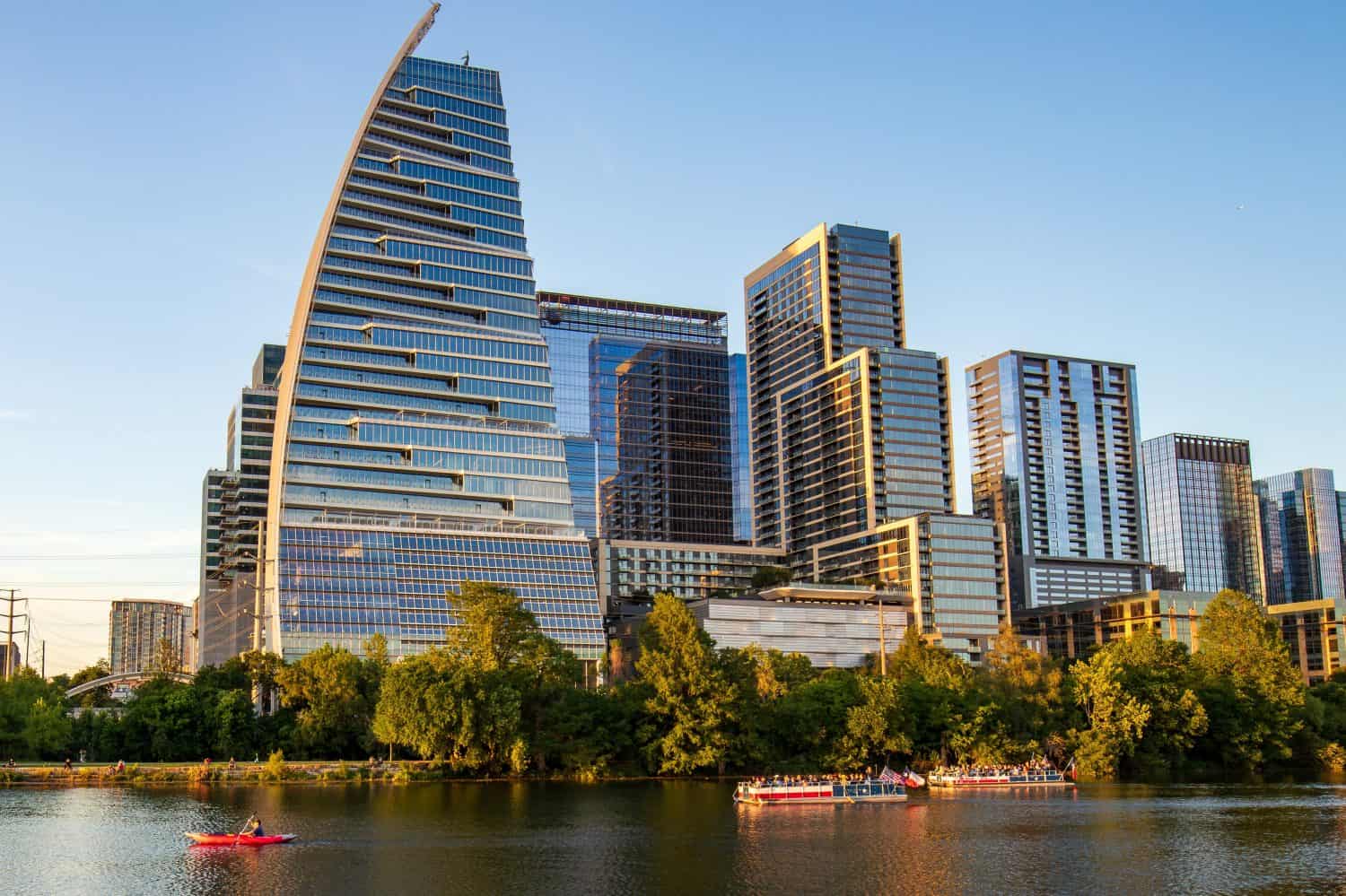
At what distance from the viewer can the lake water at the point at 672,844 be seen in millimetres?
70000

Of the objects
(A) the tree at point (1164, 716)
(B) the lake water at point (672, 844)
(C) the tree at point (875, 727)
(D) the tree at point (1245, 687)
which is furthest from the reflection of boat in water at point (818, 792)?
(D) the tree at point (1245, 687)

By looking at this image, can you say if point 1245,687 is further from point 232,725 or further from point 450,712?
point 232,725

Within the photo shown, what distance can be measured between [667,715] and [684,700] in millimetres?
2478

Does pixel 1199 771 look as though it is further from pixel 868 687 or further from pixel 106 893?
pixel 106 893

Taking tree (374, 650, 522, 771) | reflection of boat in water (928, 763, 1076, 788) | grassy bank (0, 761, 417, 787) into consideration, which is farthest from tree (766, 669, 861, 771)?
grassy bank (0, 761, 417, 787)

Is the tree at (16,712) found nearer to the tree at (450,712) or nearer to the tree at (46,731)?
the tree at (46,731)

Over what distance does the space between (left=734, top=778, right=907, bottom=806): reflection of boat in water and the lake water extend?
2.34 meters

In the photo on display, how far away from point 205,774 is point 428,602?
196 feet

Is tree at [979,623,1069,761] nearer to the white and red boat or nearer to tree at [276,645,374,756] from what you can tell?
the white and red boat

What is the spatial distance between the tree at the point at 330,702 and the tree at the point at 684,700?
3301cm

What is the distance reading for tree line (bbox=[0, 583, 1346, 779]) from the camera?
137 m

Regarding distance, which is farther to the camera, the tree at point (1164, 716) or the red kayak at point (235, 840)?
the tree at point (1164, 716)

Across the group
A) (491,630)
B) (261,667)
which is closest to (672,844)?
(491,630)

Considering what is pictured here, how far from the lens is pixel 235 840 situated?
3354 inches
